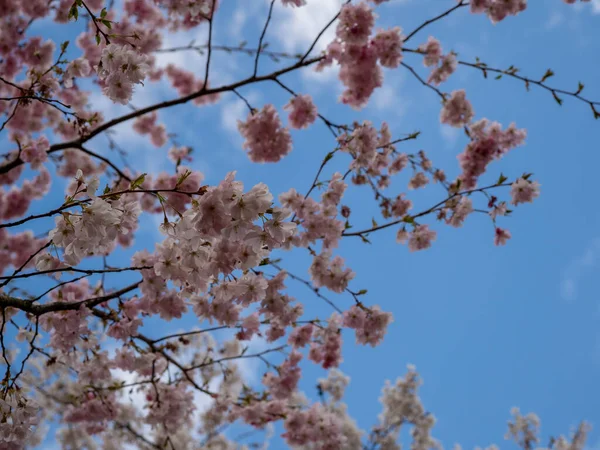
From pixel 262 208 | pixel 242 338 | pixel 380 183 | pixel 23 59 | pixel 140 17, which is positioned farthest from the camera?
pixel 140 17

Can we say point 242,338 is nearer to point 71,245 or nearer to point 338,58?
point 71,245

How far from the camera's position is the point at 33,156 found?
529cm

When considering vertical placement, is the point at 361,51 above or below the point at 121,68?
above

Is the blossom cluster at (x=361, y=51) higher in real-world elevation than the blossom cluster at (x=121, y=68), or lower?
higher

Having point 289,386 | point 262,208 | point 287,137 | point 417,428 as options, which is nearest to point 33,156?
point 287,137

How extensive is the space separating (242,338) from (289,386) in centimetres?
139

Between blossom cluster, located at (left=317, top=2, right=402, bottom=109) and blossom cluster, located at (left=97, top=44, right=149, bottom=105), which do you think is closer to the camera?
blossom cluster, located at (left=97, top=44, right=149, bottom=105)

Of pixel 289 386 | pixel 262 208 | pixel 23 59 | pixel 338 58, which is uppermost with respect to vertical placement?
pixel 23 59

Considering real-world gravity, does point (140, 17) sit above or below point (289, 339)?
above

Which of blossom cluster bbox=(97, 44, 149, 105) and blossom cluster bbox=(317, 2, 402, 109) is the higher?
blossom cluster bbox=(317, 2, 402, 109)

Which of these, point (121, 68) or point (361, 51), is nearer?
point (121, 68)

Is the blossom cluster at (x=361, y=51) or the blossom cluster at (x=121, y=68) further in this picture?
the blossom cluster at (x=361, y=51)

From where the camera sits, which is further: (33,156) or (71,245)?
(33,156)

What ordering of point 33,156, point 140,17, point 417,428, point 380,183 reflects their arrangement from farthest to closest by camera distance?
1. point 417,428
2. point 140,17
3. point 380,183
4. point 33,156
